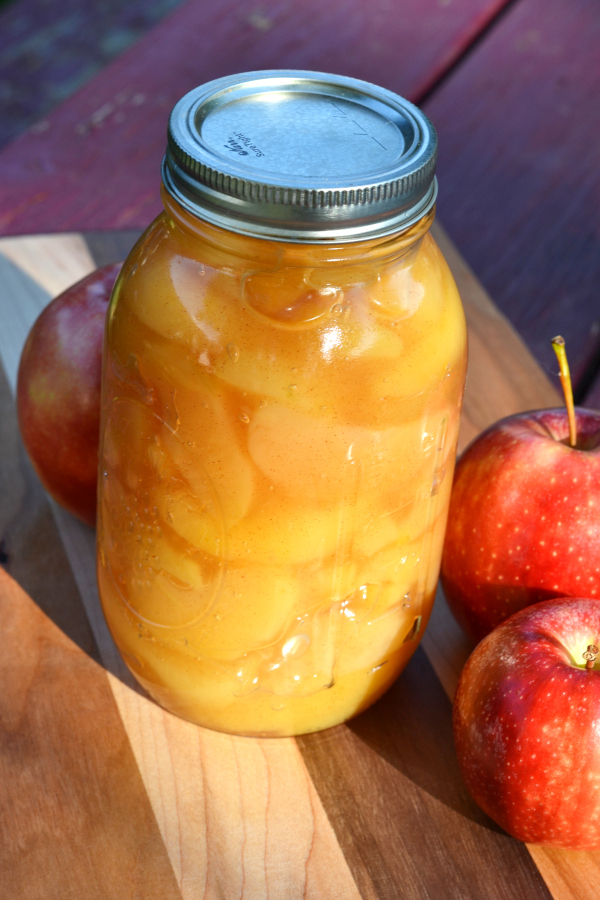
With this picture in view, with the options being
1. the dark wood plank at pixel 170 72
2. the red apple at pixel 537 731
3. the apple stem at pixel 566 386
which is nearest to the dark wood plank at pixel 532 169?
the dark wood plank at pixel 170 72

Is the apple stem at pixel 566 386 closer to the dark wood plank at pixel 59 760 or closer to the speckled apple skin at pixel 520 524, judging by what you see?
the speckled apple skin at pixel 520 524

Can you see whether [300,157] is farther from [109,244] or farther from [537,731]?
[109,244]

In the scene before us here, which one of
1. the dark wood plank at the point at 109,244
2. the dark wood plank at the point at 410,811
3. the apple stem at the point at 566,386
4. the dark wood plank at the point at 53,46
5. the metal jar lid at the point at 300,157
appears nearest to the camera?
the metal jar lid at the point at 300,157

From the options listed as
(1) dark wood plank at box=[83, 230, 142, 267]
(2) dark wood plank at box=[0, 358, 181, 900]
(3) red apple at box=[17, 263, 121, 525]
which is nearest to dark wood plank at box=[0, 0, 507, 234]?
(1) dark wood plank at box=[83, 230, 142, 267]

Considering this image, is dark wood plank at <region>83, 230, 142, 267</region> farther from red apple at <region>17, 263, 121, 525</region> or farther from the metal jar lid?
the metal jar lid

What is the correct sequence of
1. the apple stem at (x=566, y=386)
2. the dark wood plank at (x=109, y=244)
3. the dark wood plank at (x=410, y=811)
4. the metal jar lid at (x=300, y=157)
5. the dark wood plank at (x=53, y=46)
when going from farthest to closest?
the dark wood plank at (x=53, y=46) < the dark wood plank at (x=109, y=244) < the apple stem at (x=566, y=386) < the dark wood plank at (x=410, y=811) < the metal jar lid at (x=300, y=157)
